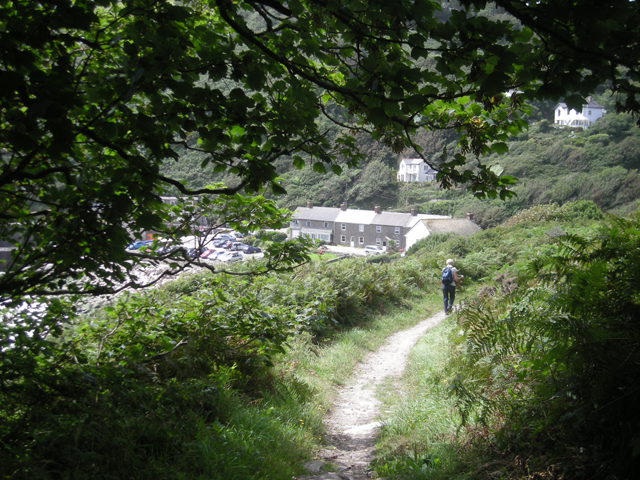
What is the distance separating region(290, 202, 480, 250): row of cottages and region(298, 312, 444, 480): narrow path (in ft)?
94.7

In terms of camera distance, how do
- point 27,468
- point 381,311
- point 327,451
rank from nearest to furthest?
point 27,468, point 327,451, point 381,311

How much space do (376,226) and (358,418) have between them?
3844 centimetres

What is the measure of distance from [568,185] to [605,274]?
5156cm

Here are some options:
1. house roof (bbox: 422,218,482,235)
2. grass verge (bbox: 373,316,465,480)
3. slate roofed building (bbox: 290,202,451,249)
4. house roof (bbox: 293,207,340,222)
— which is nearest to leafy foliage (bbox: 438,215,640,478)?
grass verge (bbox: 373,316,465,480)

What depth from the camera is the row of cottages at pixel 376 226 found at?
38.8 metres

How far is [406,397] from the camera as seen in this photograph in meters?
6.03

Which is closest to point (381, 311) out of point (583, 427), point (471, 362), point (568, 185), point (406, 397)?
point (406, 397)

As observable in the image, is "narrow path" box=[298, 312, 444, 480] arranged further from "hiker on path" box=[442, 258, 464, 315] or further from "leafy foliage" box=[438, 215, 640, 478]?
"hiker on path" box=[442, 258, 464, 315]

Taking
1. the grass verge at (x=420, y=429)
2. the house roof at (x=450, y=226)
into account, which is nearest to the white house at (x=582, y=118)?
the house roof at (x=450, y=226)

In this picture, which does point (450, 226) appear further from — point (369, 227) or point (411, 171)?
point (411, 171)

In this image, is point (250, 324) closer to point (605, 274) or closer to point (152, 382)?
point (152, 382)

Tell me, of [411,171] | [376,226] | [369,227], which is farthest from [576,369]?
[411,171]

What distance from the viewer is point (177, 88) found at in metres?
2.72

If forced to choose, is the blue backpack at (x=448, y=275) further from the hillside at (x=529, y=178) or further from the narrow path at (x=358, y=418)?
the hillside at (x=529, y=178)
